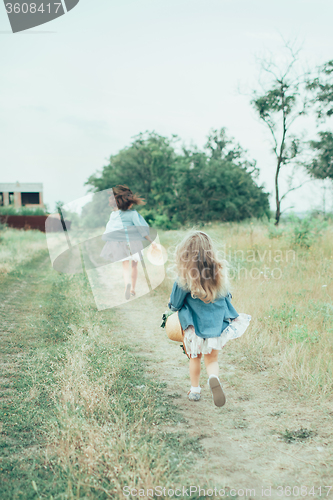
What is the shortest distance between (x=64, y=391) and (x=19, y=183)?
30833mm

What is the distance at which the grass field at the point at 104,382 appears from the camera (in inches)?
82.8

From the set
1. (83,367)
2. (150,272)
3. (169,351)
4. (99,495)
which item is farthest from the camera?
(150,272)

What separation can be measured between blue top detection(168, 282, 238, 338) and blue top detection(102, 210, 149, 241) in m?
3.14

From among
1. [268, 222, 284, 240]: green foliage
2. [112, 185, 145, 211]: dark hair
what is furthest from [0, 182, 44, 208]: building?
[112, 185, 145, 211]: dark hair

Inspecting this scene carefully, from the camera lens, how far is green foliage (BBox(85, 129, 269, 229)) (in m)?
28.7

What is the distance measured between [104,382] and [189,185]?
26500 millimetres

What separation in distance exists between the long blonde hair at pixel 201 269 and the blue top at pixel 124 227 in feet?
10.1

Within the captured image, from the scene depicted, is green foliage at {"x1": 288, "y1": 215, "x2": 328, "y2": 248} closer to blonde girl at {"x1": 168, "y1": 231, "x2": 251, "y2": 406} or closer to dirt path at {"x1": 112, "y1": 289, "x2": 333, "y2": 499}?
dirt path at {"x1": 112, "y1": 289, "x2": 333, "y2": 499}

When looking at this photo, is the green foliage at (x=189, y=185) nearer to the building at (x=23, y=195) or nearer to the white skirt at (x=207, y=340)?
the building at (x=23, y=195)

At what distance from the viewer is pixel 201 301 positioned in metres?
3.17

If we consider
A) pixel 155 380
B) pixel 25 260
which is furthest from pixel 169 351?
pixel 25 260

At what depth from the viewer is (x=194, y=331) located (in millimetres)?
3178

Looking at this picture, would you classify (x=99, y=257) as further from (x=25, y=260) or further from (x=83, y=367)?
(x=25, y=260)

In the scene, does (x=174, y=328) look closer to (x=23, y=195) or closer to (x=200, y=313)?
(x=200, y=313)
